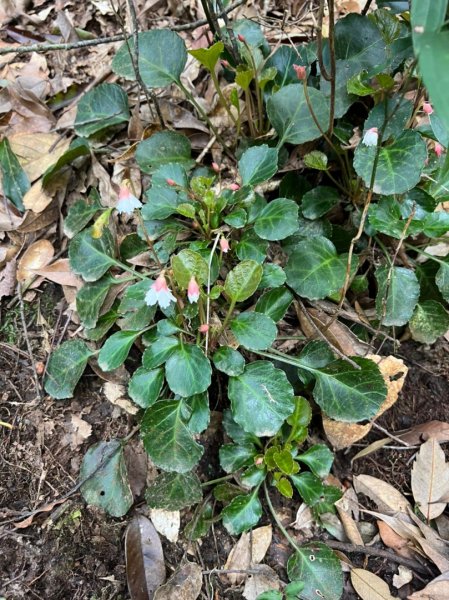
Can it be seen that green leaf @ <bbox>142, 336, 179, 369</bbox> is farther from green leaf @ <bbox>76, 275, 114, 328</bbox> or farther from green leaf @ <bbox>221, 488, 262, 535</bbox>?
green leaf @ <bbox>221, 488, 262, 535</bbox>

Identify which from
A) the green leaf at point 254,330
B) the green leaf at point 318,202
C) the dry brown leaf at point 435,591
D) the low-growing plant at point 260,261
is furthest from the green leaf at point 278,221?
the dry brown leaf at point 435,591

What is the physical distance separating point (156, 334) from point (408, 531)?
32.9 inches

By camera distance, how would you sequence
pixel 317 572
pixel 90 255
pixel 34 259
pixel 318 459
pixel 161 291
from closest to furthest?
pixel 161 291 < pixel 317 572 < pixel 318 459 < pixel 90 255 < pixel 34 259

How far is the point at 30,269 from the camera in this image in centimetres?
158

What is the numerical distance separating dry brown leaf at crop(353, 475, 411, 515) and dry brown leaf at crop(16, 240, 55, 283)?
111cm

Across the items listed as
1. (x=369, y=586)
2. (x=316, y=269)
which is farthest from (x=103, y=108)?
(x=369, y=586)

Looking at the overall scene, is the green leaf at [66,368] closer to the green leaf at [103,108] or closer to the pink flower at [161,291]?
the pink flower at [161,291]

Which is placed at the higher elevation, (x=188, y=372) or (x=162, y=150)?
(x=162, y=150)

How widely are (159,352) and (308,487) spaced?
0.52 metres

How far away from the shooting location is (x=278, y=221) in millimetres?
1391

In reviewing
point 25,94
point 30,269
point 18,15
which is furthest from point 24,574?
point 18,15

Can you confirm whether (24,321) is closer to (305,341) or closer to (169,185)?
(169,185)

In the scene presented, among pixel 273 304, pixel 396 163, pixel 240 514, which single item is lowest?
pixel 240 514

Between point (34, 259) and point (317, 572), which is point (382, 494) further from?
point (34, 259)
